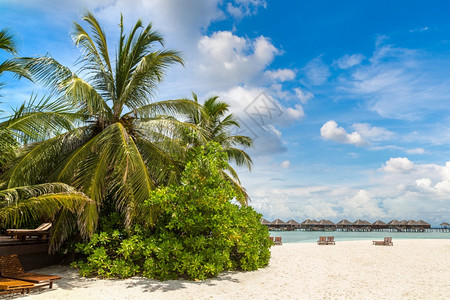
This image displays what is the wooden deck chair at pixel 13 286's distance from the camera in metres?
6.02

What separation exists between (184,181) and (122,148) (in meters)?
1.97

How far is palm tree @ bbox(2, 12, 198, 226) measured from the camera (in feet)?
28.0

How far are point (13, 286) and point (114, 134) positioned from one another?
168 inches

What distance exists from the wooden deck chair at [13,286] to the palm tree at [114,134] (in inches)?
91.5

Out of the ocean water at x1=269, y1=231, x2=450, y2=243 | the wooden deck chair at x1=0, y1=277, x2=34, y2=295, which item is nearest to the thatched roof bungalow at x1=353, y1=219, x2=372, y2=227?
the ocean water at x1=269, y1=231, x2=450, y2=243

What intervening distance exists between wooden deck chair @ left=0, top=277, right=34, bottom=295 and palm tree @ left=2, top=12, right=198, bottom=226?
2.33m

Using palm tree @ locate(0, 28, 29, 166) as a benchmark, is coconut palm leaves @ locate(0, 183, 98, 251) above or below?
below

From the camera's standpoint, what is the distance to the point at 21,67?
7.69 metres

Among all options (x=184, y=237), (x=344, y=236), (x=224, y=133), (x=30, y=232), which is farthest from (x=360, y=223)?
(x=30, y=232)

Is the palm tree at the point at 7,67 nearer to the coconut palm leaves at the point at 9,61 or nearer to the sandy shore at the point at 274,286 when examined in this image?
the coconut palm leaves at the point at 9,61

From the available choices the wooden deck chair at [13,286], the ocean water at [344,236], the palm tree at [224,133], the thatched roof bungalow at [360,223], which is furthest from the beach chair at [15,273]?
the thatched roof bungalow at [360,223]

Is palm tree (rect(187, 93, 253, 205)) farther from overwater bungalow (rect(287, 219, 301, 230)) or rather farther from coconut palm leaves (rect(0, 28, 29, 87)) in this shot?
overwater bungalow (rect(287, 219, 301, 230))

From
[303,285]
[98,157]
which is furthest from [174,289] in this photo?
[98,157]

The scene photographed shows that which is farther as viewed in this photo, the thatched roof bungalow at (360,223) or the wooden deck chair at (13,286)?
the thatched roof bungalow at (360,223)
